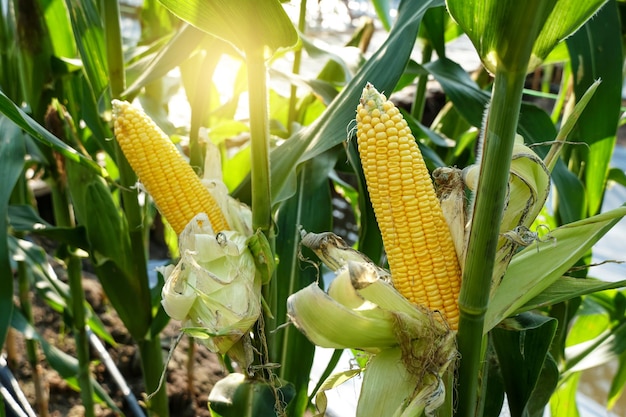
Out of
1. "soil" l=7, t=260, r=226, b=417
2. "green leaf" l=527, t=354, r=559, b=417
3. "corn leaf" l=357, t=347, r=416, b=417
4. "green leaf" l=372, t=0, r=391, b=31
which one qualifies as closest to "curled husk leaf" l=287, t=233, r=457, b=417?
"corn leaf" l=357, t=347, r=416, b=417

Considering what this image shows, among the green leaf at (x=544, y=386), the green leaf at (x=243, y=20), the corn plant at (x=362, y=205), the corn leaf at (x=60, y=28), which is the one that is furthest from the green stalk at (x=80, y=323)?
the green leaf at (x=544, y=386)

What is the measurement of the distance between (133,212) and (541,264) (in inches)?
18.2

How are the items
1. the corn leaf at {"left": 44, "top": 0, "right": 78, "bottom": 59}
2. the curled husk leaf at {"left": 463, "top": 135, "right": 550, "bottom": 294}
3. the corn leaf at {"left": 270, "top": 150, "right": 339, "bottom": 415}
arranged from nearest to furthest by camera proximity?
1. the curled husk leaf at {"left": 463, "top": 135, "right": 550, "bottom": 294}
2. the corn leaf at {"left": 270, "top": 150, "right": 339, "bottom": 415}
3. the corn leaf at {"left": 44, "top": 0, "right": 78, "bottom": 59}

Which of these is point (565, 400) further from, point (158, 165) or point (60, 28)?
point (60, 28)

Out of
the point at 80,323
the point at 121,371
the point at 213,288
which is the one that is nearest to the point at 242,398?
the point at 213,288

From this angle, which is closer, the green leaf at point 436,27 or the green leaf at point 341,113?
the green leaf at point 341,113

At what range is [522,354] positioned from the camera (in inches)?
19.9

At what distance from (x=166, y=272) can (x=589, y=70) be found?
0.50m

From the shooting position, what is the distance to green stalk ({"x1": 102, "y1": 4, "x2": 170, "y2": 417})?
0.61m

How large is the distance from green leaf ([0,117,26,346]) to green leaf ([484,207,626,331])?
1.75 feet

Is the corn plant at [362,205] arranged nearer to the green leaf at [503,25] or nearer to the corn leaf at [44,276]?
the green leaf at [503,25]

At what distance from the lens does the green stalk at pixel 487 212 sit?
1.00 feet

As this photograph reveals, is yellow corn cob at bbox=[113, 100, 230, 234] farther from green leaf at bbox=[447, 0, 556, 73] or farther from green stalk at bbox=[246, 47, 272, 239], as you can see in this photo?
green leaf at bbox=[447, 0, 556, 73]

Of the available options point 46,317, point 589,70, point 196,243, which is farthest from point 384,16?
point 46,317
